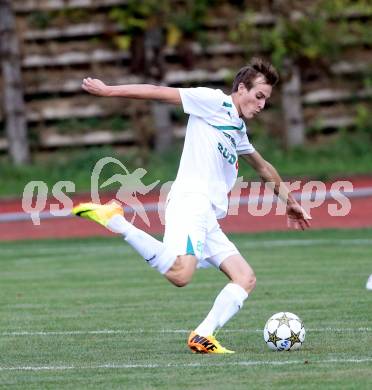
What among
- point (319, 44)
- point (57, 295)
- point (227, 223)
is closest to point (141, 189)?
point (227, 223)

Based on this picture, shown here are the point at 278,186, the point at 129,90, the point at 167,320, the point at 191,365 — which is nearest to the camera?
the point at 191,365

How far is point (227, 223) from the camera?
76.1ft

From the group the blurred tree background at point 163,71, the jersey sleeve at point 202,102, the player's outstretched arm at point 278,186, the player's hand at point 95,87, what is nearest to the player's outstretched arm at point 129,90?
the player's hand at point 95,87

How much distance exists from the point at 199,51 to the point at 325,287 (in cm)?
1811

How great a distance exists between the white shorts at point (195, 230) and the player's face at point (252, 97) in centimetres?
71

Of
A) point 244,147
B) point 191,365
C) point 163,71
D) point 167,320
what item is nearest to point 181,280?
point 191,365

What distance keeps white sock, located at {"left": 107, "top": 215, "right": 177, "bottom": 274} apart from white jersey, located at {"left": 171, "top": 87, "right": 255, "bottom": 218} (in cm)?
46

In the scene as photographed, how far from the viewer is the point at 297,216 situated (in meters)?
9.70

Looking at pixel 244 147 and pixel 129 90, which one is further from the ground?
pixel 129 90

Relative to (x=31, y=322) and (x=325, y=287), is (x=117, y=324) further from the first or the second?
(x=325, y=287)

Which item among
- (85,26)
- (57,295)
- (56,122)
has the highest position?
(85,26)

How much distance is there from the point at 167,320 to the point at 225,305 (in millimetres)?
2278

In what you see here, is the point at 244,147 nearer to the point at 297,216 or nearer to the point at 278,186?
the point at 278,186

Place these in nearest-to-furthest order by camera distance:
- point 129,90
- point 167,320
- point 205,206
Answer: point 129,90 → point 205,206 → point 167,320
